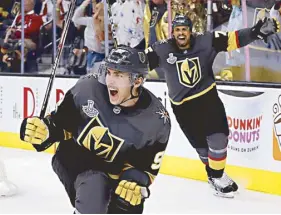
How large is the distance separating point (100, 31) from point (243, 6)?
4.52 ft

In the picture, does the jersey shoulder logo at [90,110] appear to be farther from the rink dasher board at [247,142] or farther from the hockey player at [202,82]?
the rink dasher board at [247,142]

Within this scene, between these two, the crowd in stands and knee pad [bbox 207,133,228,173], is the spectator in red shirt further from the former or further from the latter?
knee pad [bbox 207,133,228,173]

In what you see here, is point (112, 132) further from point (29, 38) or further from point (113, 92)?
point (29, 38)

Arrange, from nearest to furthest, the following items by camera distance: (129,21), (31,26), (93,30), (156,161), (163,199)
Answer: (156,161) < (163,199) < (129,21) < (93,30) < (31,26)

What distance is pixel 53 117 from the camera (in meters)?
2.17

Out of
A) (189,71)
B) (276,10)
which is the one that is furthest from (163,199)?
(276,10)

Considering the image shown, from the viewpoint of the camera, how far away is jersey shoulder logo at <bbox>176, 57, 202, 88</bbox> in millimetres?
4242

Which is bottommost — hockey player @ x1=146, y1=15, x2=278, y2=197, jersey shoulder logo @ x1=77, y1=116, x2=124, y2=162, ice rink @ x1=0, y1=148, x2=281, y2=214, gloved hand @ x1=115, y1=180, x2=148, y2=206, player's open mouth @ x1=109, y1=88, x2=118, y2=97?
ice rink @ x1=0, y1=148, x2=281, y2=214

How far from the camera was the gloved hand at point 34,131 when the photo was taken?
6.94 ft

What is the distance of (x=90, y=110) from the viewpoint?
6.95 ft

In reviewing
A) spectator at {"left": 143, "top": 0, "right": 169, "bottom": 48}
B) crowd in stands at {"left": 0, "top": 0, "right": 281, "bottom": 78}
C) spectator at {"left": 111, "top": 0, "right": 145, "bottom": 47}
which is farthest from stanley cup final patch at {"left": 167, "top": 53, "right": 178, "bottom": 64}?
spectator at {"left": 111, "top": 0, "right": 145, "bottom": 47}

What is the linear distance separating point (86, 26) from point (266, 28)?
7.25 ft

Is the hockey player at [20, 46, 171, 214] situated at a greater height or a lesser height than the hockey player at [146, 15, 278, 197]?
greater

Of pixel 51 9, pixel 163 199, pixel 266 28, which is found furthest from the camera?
pixel 51 9
